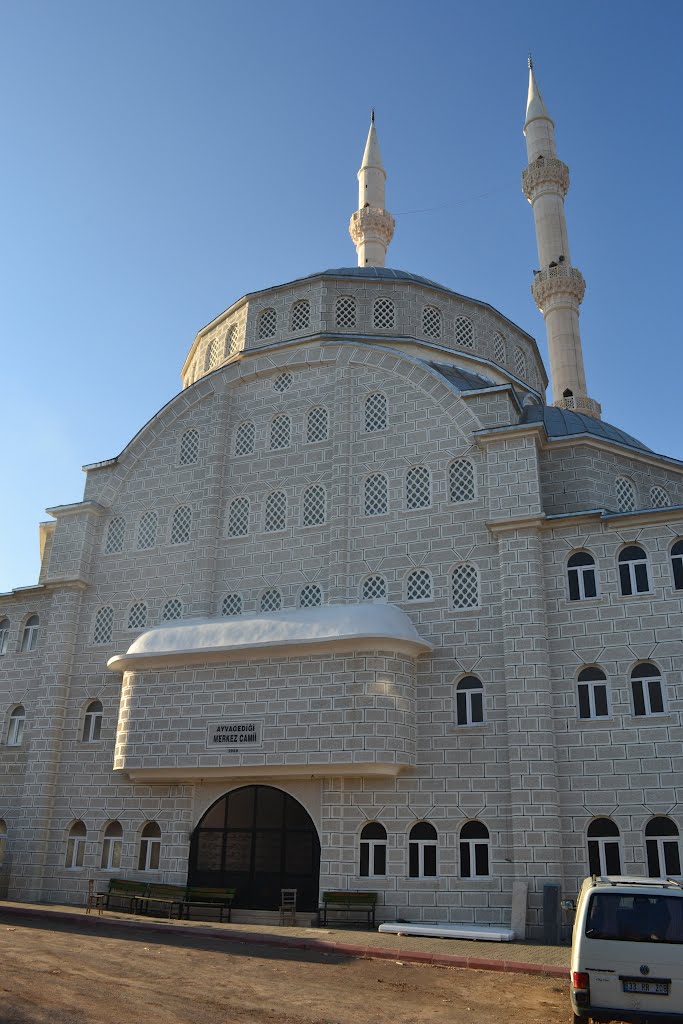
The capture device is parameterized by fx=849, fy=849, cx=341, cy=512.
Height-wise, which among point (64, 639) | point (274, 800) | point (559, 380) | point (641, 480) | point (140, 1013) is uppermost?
point (559, 380)

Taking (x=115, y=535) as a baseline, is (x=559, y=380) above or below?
above

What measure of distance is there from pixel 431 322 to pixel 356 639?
34.9 feet

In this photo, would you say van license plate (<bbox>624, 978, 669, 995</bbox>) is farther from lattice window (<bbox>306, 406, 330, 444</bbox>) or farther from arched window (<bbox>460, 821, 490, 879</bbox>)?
lattice window (<bbox>306, 406, 330, 444</bbox>)

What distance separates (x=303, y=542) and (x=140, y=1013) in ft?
39.4

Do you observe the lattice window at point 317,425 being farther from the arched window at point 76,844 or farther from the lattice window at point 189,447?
the arched window at point 76,844

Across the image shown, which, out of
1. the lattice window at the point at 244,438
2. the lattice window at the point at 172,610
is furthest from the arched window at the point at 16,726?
the lattice window at the point at 244,438

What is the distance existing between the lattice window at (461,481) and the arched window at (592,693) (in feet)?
14.4

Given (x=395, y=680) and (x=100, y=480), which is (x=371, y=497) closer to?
(x=395, y=680)

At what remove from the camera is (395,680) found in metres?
16.6

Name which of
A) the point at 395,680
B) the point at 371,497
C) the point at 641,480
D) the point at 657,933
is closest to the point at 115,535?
the point at 371,497

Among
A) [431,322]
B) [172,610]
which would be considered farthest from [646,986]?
[431,322]

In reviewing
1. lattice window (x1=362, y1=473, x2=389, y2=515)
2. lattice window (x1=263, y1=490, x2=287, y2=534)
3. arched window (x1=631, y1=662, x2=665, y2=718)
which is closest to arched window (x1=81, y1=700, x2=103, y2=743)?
lattice window (x1=263, y1=490, x2=287, y2=534)

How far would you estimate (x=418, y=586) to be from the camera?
1800cm

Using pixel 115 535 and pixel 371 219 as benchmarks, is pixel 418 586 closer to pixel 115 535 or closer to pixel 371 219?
pixel 115 535
